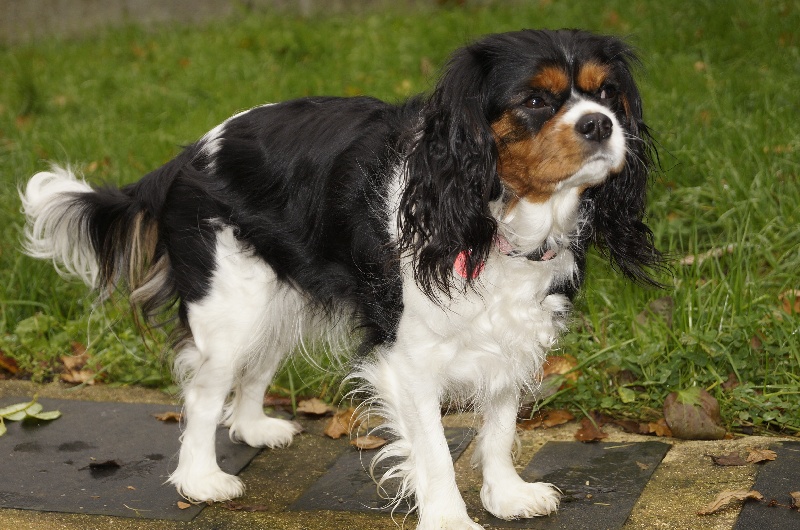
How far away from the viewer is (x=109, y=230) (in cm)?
349

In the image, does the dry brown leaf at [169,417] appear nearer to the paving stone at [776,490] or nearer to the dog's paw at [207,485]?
the dog's paw at [207,485]

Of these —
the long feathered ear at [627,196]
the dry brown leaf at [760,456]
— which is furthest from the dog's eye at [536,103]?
the dry brown leaf at [760,456]

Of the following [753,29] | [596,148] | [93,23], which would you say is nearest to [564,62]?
[596,148]

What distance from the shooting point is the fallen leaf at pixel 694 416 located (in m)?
3.35

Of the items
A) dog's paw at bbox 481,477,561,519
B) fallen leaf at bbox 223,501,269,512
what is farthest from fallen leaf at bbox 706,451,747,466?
fallen leaf at bbox 223,501,269,512

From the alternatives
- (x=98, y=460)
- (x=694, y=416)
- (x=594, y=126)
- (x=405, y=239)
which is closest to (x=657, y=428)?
(x=694, y=416)

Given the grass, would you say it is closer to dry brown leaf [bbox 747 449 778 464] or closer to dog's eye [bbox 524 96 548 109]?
dry brown leaf [bbox 747 449 778 464]

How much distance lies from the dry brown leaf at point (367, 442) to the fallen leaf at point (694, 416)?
0.96 m

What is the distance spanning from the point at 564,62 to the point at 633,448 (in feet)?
4.47

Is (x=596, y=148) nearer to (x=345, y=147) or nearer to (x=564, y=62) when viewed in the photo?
(x=564, y=62)

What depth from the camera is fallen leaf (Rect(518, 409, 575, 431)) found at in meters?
3.62

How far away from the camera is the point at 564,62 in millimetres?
2578

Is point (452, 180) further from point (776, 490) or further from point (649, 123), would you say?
point (649, 123)

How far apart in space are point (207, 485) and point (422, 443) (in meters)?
0.76
